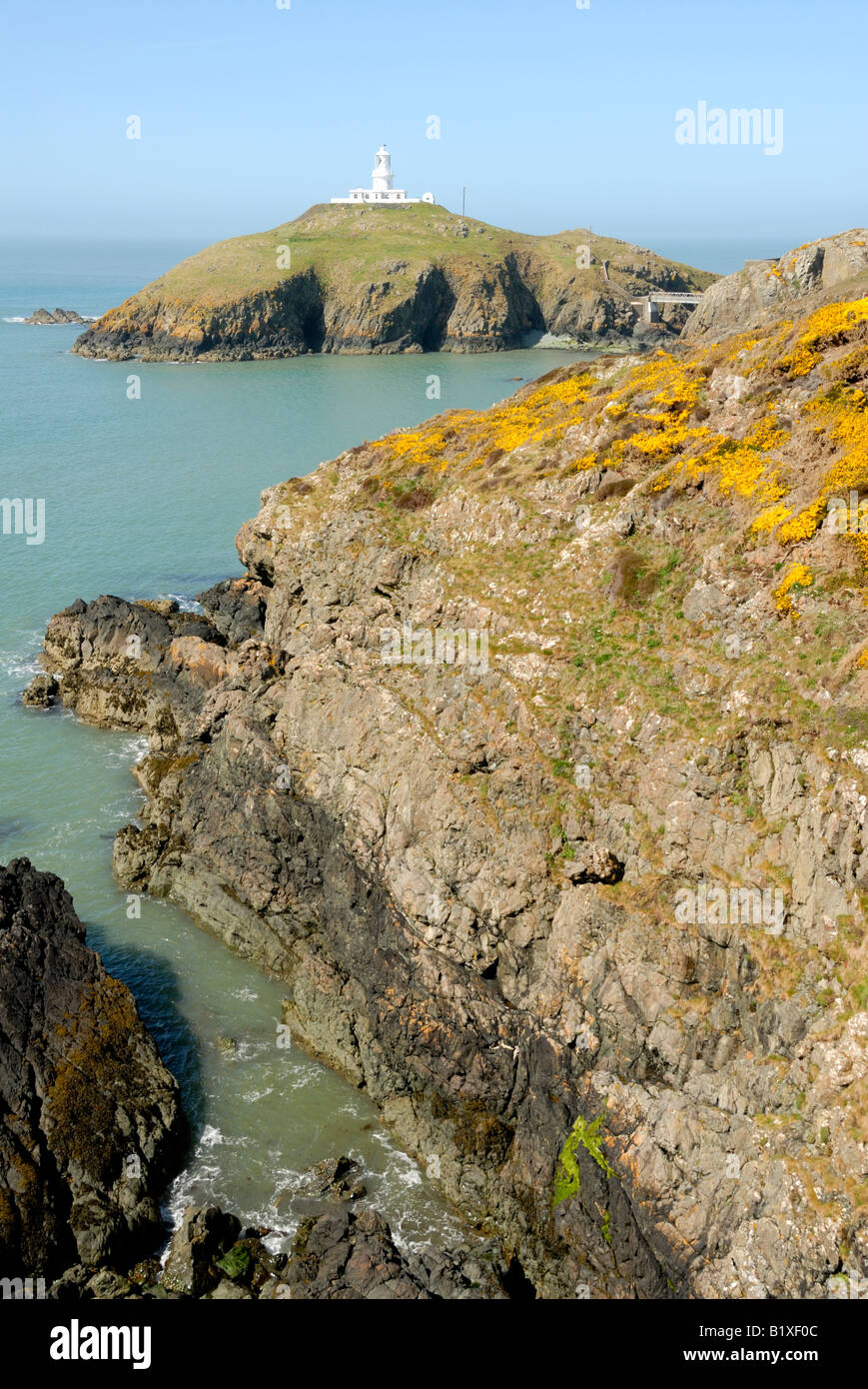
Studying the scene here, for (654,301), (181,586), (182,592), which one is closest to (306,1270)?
(182,592)

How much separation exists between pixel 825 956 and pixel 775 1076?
374 centimetres

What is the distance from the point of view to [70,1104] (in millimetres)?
31047

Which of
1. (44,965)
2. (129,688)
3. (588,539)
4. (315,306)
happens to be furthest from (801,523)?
(315,306)

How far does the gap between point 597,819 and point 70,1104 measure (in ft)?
65.4

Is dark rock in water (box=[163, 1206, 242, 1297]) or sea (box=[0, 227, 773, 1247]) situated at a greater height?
sea (box=[0, 227, 773, 1247])

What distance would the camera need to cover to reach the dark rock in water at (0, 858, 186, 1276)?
93.2 feet

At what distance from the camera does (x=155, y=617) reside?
6166cm
